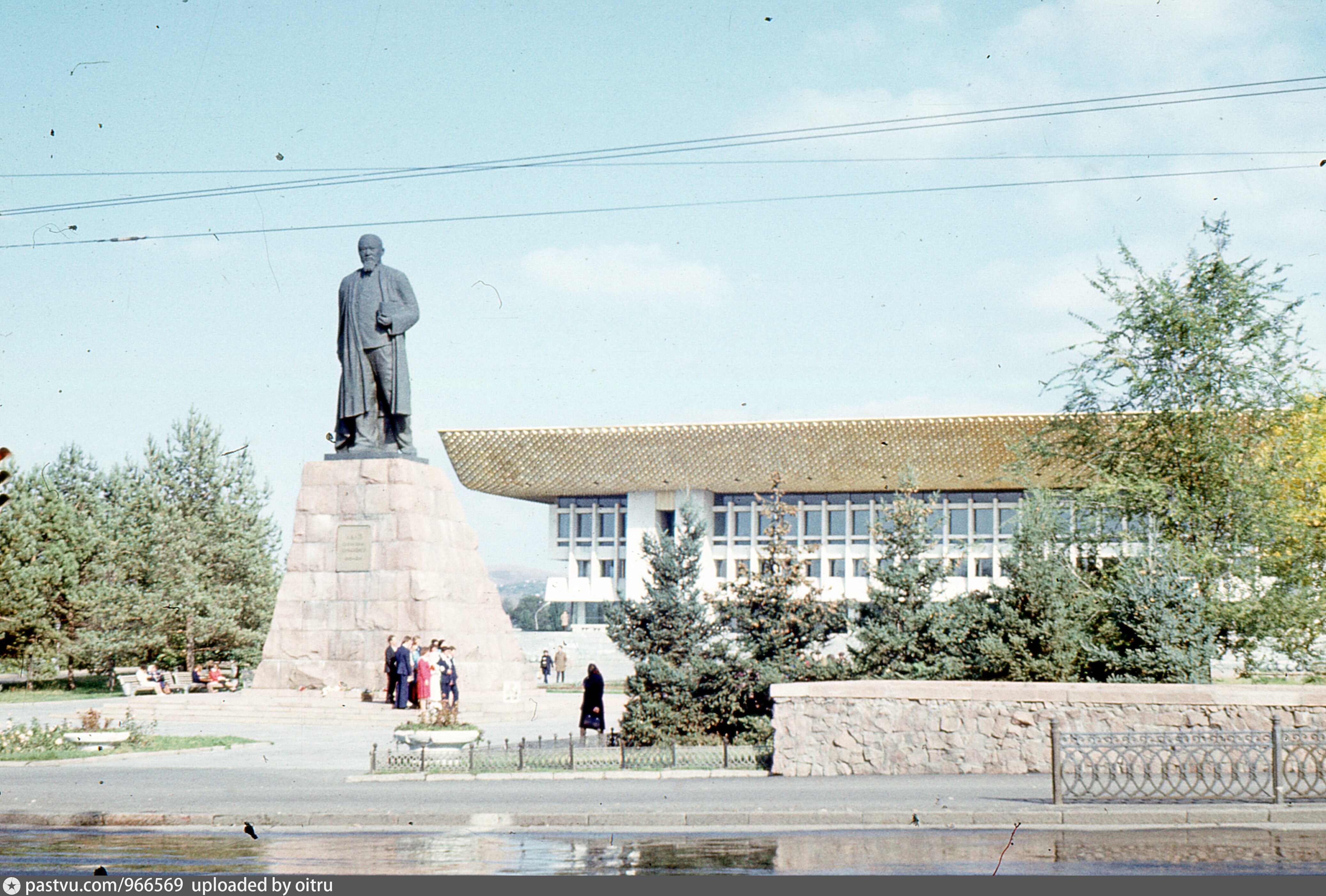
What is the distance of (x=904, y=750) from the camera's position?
45.0 feet

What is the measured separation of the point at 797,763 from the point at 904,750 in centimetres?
112

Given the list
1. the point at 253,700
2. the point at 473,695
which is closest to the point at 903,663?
the point at 473,695

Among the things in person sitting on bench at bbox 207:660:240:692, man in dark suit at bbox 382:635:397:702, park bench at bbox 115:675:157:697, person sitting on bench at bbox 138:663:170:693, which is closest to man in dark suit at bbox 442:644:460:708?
man in dark suit at bbox 382:635:397:702

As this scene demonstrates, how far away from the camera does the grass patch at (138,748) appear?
1639cm

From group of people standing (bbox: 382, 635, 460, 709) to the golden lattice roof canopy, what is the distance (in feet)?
130

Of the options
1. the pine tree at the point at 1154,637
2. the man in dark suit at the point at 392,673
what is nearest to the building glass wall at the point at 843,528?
the man in dark suit at the point at 392,673

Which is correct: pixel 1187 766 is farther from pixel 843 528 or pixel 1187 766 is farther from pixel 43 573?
pixel 843 528

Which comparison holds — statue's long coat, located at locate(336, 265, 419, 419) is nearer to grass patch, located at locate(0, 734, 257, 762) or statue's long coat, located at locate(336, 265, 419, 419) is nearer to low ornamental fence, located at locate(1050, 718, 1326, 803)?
grass patch, located at locate(0, 734, 257, 762)

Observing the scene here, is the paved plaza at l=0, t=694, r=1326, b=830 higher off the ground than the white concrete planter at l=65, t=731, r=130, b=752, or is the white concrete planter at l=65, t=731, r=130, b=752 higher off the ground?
the paved plaza at l=0, t=694, r=1326, b=830

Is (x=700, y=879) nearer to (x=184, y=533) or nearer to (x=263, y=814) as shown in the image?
(x=263, y=814)

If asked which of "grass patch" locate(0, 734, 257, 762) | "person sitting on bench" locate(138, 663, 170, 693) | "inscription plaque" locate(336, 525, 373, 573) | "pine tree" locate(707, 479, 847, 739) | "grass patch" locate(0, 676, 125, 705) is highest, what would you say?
"inscription plaque" locate(336, 525, 373, 573)

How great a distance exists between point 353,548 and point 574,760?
10.7 meters

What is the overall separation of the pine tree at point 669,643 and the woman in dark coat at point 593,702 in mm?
1995

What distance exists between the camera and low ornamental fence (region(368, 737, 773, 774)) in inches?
560
